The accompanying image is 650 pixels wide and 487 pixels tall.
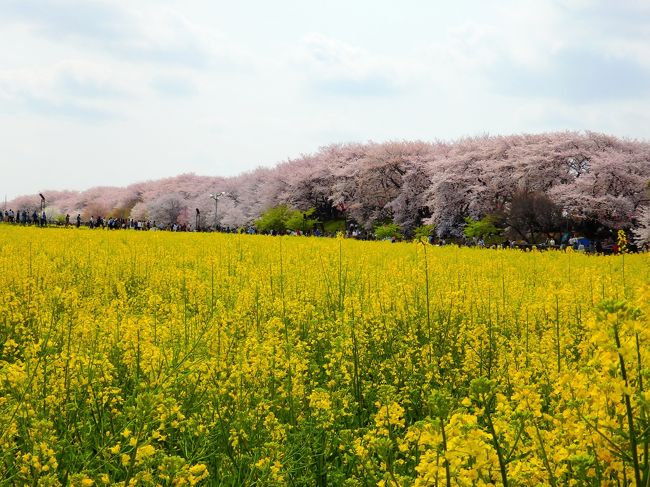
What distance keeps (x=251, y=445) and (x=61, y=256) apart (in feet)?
46.7

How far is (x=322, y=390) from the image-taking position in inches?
150

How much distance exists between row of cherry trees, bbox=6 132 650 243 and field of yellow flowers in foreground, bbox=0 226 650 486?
102 feet

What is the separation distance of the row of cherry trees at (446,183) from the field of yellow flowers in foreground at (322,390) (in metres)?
31.1

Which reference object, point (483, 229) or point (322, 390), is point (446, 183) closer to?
point (483, 229)

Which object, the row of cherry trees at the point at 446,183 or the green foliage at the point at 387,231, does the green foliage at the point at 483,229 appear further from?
Result: the green foliage at the point at 387,231

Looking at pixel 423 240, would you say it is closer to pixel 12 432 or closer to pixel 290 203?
pixel 12 432

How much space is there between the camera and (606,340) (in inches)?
71.4

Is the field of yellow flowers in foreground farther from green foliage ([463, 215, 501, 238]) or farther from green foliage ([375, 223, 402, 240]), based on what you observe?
green foliage ([375, 223, 402, 240])

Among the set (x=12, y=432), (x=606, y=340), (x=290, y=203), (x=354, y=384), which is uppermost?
(x=290, y=203)

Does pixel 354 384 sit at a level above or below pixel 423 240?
below

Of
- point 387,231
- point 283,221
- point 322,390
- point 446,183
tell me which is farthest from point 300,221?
point 322,390

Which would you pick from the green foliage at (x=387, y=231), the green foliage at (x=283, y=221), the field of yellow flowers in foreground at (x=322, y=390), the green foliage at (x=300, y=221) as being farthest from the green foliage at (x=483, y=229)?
the field of yellow flowers in foreground at (x=322, y=390)

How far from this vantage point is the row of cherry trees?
3959 centimetres

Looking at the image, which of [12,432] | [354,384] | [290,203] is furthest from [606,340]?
[290,203]
